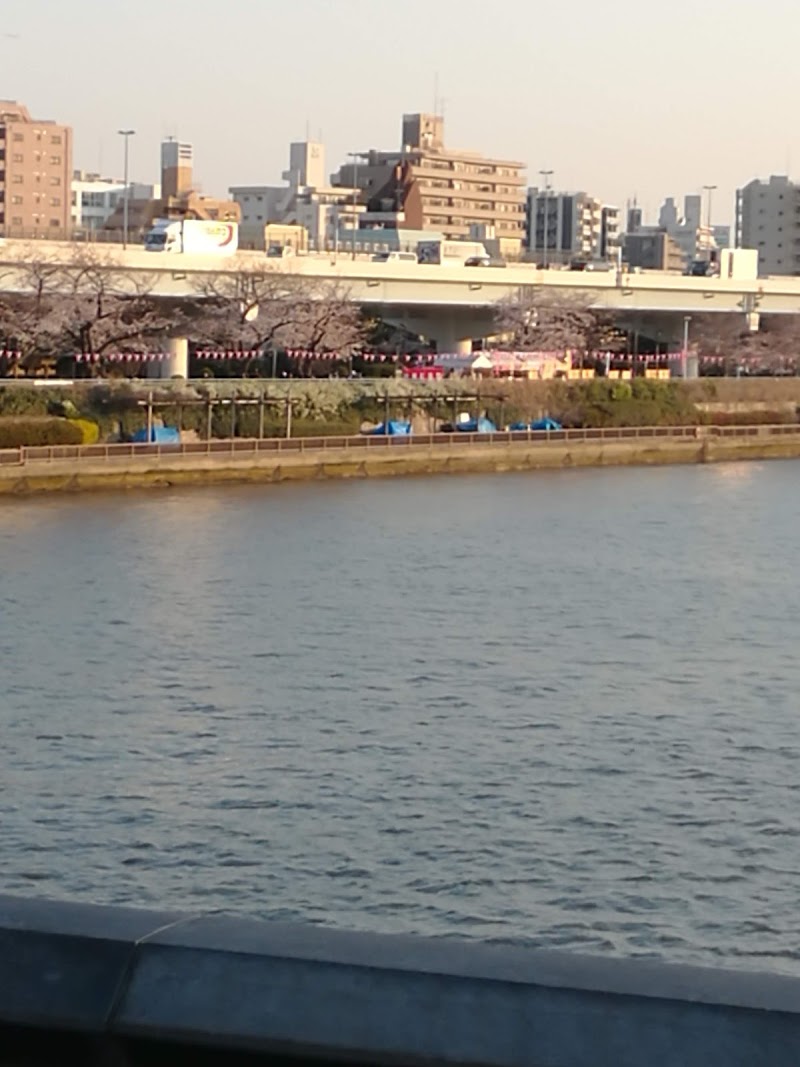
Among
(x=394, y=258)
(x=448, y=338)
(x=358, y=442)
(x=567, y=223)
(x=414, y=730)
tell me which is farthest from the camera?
(x=567, y=223)

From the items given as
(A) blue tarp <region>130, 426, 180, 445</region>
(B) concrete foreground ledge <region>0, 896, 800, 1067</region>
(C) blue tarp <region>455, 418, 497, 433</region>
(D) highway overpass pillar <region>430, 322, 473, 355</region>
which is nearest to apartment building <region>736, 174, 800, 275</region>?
(D) highway overpass pillar <region>430, 322, 473, 355</region>

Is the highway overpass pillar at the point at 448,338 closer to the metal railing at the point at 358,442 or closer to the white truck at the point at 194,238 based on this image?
the white truck at the point at 194,238

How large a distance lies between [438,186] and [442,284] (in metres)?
44.0

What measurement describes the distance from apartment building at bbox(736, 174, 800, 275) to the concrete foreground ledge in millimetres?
83643

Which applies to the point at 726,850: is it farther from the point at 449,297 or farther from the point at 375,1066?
the point at 449,297

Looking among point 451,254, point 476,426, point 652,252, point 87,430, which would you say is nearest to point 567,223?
point 652,252

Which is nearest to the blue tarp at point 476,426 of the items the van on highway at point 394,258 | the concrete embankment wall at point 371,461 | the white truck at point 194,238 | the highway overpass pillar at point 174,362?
the concrete embankment wall at point 371,461

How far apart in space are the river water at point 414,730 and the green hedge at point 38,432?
4.49 meters

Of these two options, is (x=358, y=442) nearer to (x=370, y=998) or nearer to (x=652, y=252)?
(x=370, y=998)

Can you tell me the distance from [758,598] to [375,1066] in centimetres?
1391

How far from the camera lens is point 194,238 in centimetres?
3412

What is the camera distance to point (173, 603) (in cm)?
1511

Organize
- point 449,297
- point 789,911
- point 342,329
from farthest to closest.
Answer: point 449,297 → point 342,329 → point 789,911

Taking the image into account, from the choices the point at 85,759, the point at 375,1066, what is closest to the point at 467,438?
the point at 85,759
